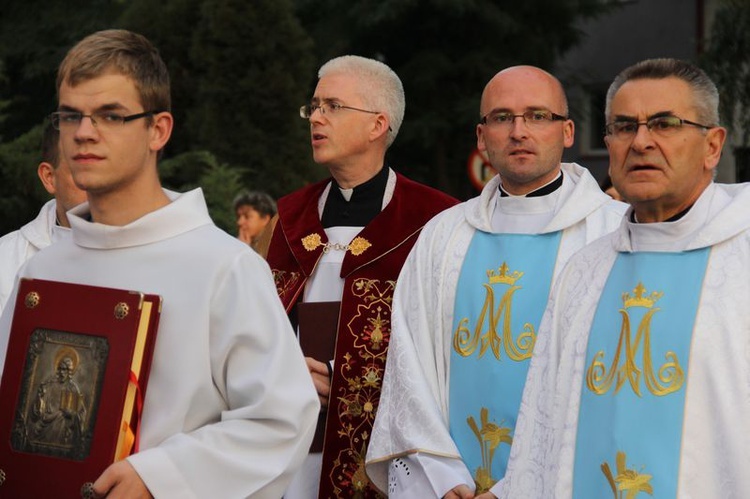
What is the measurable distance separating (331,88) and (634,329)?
7.59 ft

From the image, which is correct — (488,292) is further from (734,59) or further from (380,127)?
(734,59)

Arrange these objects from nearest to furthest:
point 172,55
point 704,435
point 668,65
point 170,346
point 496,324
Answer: point 170,346 < point 704,435 < point 668,65 < point 496,324 < point 172,55

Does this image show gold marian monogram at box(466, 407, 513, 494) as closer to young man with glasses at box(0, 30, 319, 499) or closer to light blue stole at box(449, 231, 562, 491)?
light blue stole at box(449, 231, 562, 491)

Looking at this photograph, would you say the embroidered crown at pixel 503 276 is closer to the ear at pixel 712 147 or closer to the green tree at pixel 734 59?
the ear at pixel 712 147

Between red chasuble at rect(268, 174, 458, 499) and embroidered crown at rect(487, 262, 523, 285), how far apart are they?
0.56 m

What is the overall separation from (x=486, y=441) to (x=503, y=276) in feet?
2.05

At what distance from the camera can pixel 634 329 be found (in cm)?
412

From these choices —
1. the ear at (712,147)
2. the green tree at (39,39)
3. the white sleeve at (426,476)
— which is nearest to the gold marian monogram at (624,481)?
the ear at (712,147)

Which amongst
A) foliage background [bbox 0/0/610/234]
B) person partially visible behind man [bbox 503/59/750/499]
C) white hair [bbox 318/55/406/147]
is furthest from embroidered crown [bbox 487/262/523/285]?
foliage background [bbox 0/0/610/234]

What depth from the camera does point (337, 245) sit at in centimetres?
607

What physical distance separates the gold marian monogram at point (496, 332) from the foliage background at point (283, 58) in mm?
9062

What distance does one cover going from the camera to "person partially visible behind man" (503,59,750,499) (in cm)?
394

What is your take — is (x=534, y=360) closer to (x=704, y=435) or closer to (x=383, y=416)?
(x=704, y=435)

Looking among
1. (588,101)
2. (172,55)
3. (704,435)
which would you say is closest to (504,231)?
(704,435)
